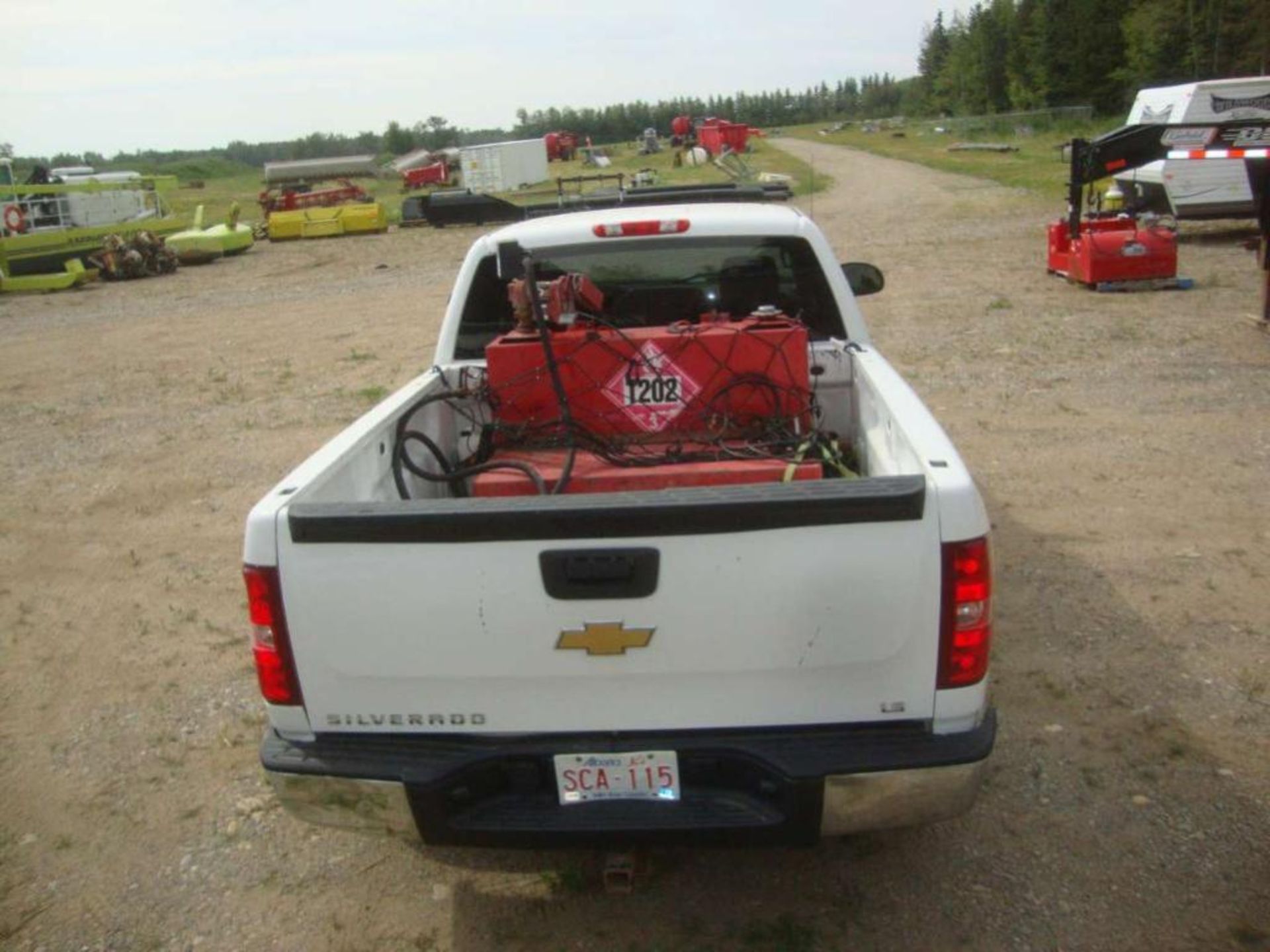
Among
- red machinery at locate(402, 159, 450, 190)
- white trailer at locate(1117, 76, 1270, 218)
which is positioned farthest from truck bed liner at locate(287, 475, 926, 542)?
red machinery at locate(402, 159, 450, 190)

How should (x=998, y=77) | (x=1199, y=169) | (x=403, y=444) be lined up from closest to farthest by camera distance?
(x=403, y=444) → (x=1199, y=169) → (x=998, y=77)

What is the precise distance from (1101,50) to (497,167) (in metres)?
51.0

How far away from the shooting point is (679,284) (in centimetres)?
495

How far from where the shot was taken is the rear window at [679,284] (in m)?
4.71

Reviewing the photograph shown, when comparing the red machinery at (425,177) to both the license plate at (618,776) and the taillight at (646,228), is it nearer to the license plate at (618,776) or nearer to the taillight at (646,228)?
the taillight at (646,228)

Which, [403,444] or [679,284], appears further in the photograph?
[679,284]

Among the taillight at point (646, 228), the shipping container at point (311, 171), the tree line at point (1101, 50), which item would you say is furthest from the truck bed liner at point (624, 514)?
the tree line at point (1101, 50)

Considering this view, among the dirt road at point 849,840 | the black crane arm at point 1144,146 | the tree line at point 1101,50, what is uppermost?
the tree line at point 1101,50

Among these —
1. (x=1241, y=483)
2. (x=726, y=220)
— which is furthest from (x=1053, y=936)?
(x=1241, y=483)

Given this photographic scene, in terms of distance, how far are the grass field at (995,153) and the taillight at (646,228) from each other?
1907 centimetres

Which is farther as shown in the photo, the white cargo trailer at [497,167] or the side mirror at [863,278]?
the white cargo trailer at [497,167]

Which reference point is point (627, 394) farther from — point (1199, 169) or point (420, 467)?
Result: point (1199, 169)

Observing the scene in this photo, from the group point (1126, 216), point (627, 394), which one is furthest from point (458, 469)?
point (1126, 216)

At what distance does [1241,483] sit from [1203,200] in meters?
10.6
